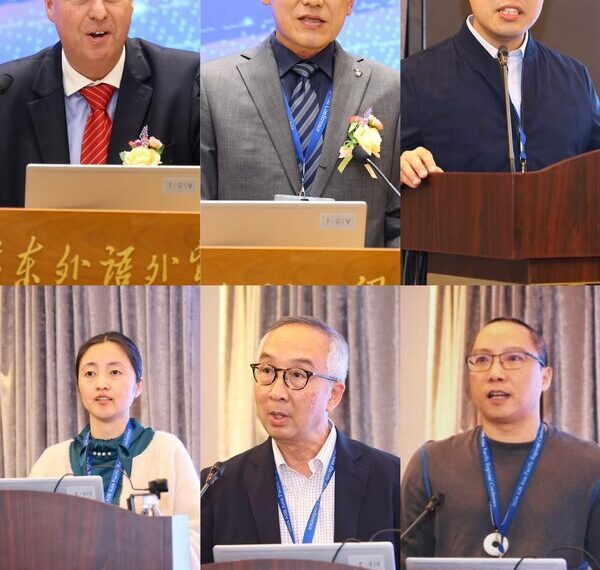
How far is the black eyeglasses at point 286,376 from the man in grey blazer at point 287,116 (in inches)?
21.6

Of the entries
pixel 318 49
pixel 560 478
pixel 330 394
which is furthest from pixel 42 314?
pixel 560 478

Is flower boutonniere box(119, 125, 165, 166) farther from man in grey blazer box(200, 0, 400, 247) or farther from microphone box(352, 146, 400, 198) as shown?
microphone box(352, 146, 400, 198)

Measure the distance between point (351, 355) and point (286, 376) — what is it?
26 centimetres

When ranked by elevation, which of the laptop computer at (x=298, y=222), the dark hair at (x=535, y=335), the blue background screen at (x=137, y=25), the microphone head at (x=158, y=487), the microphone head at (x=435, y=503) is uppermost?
the blue background screen at (x=137, y=25)

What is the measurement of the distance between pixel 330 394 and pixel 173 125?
1163 millimetres

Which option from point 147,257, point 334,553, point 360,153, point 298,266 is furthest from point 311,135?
point 334,553

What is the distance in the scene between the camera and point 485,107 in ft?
12.1

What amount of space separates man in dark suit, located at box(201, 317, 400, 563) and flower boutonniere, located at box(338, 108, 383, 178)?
0.63 m

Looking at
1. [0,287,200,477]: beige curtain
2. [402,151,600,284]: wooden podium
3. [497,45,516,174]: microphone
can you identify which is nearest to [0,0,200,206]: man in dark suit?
[0,287,200,477]: beige curtain

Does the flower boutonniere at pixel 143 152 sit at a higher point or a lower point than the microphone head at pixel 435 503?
higher

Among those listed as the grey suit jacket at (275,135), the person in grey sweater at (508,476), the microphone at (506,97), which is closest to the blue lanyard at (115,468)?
the grey suit jacket at (275,135)

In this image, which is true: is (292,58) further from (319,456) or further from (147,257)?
(319,456)

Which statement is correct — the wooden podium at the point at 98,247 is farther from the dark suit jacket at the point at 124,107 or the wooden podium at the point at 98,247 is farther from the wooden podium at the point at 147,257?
the dark suit jacket at the point at 124,107

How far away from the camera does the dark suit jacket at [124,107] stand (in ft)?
12.3
